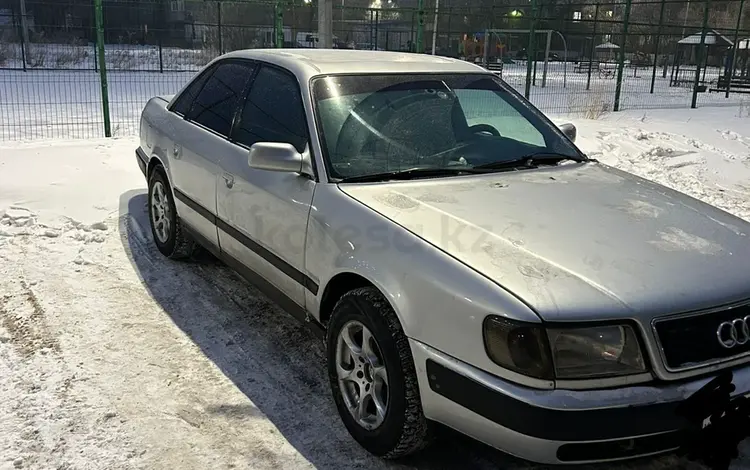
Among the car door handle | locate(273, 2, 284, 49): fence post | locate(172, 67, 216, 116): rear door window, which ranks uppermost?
locate(273, 2, 284, 49): fence post

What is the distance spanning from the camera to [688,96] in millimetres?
21812

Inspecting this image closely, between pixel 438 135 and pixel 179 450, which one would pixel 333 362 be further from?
pixel 438 135

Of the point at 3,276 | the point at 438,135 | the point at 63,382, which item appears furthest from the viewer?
the point at 3,276

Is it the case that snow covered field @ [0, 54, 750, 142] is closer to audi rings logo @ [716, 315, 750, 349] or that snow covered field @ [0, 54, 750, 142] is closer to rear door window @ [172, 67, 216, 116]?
rear door window @ [172, 67, 216, 116]

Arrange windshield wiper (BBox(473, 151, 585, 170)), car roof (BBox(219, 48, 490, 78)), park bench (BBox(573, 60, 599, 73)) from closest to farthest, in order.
A: windshield wiper (BBox(473, 151, 585, 170)) < car roof (BBox(219, 48, 490, 78)) < park bench (BBox(573, 60, 599, 73))

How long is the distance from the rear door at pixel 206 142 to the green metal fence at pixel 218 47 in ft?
16.7

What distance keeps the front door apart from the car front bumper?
118 cm

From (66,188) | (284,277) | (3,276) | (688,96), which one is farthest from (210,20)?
(284,277)

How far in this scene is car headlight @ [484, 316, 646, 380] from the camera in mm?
2260

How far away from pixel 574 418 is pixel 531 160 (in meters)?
1.85

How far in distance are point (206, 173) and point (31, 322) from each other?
1356 mm

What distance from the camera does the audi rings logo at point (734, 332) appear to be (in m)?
2.39

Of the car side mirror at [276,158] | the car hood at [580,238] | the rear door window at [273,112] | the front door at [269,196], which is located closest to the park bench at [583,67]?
the rear door window at [273,112]

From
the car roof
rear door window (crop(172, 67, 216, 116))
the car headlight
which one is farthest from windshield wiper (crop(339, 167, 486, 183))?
rear door window (crop(172, 67, 216, 116))
